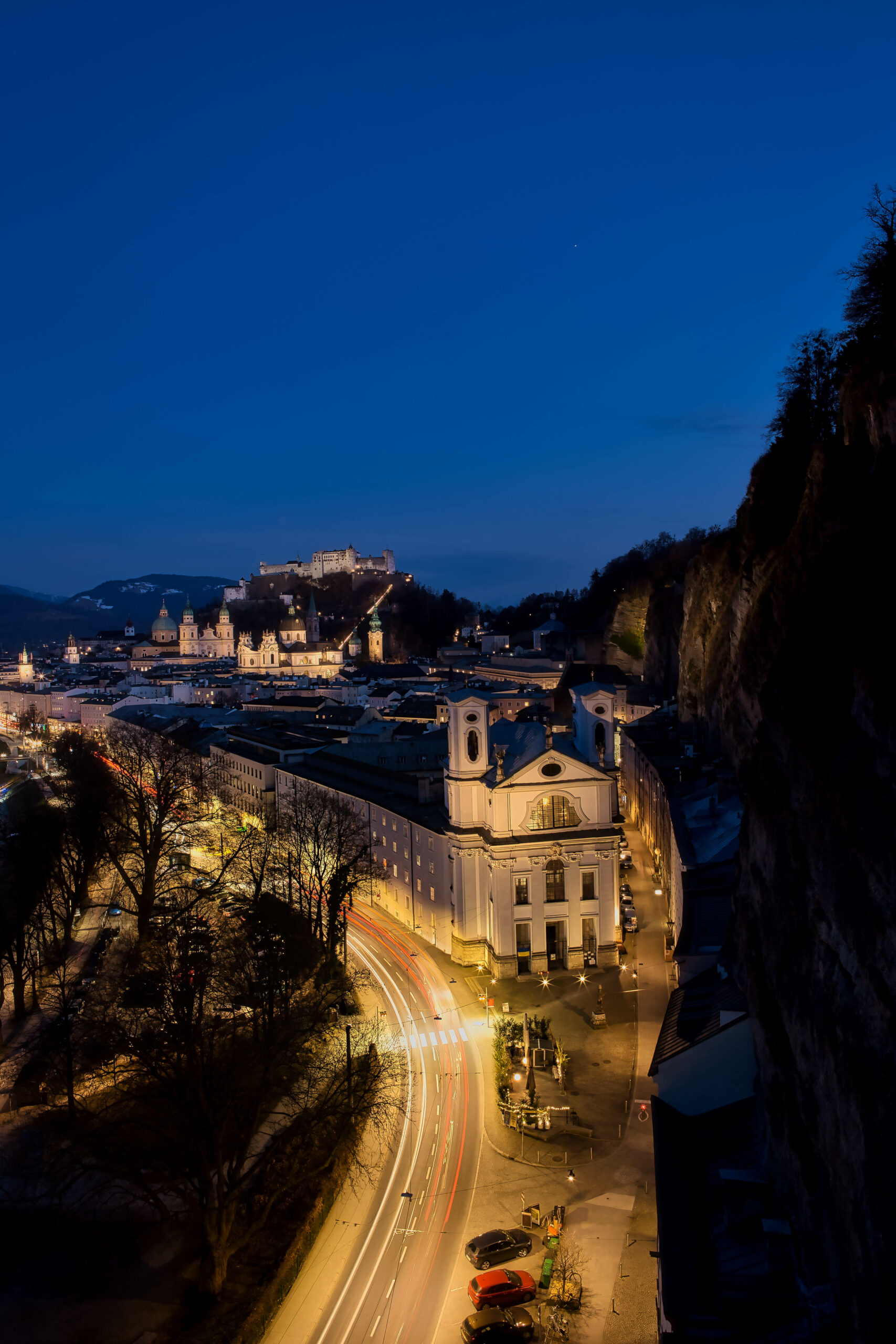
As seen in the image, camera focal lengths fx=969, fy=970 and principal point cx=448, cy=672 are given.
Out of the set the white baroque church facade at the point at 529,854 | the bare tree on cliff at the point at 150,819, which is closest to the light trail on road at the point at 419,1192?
the white baroque church facade at the point at 529,854

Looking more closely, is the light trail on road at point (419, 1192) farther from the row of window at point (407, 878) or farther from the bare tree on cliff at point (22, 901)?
the bare tree on cliff at point (22, 901)

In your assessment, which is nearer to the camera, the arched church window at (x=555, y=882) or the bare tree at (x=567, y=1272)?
the bare tree at (x=567, y=1272)

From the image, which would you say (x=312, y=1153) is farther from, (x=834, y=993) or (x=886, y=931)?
(x=886, y=931)

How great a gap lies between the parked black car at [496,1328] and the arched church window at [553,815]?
15.9 metres

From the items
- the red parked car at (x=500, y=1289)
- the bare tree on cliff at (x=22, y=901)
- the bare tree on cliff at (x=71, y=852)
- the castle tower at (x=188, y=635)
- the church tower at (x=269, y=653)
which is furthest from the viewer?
the castle tower at (x=188, y=635)

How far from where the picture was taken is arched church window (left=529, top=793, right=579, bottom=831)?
29125mm

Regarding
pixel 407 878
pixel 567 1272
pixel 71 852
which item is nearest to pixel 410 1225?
pixel 567 1272

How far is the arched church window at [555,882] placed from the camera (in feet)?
95.7

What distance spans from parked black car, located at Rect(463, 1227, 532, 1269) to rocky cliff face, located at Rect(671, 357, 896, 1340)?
15.8ft

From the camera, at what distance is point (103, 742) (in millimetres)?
69812

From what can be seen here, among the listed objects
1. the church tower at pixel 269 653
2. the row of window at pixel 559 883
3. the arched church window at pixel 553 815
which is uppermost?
the church tower at pixel 269 653

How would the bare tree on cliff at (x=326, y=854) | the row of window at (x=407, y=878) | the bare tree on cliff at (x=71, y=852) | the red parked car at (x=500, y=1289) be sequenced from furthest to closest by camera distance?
the row of window at (x=407, y=878)
the bare tree on cliff at (x=71, y=852)
the bare tree on cliff at (x=326, y=854)
the red parked car at (x=500, y=1289)

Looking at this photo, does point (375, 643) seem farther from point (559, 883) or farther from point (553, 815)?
point (559, 883)

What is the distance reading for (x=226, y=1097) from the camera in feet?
56.1
